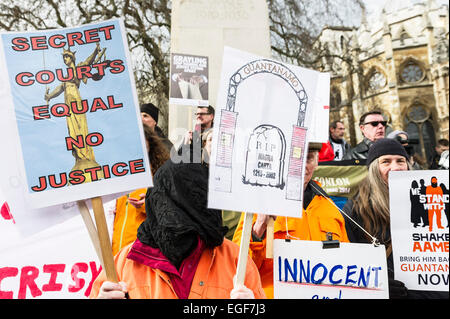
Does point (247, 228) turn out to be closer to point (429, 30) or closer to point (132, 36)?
point (132, 36)

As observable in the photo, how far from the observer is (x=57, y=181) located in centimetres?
216

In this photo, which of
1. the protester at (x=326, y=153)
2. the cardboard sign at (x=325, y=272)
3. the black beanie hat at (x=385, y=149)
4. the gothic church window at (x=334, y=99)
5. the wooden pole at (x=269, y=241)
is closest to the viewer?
the wooden pole at (x=269, y=241)

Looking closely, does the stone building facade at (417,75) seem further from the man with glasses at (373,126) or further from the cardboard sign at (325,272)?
the cardboard sign at (325,272)

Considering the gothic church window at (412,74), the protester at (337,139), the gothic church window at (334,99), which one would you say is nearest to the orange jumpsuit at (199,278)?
the protester at (337,139)

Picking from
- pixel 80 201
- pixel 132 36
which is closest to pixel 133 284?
pixel 80 201

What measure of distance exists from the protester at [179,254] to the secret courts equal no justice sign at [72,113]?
0.16 metres

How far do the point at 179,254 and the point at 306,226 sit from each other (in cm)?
88

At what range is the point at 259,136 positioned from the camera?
236cm

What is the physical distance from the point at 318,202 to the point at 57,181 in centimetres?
146

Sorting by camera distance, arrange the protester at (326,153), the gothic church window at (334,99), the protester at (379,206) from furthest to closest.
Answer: the gothic church window at (334,99)
the protester at (326,153)
the protester at (379,206)

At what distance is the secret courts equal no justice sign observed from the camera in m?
2.15

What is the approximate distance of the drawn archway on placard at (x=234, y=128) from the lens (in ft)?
7.43

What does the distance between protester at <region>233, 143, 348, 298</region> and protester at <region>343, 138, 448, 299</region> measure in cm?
13

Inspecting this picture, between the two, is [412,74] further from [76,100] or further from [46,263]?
[76,100]
